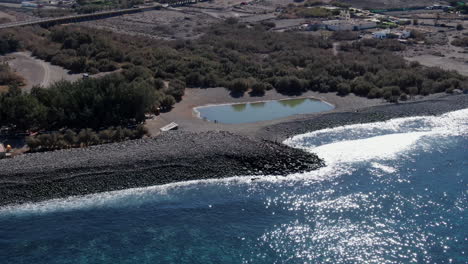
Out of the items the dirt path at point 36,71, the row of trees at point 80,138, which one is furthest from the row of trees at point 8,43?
the row of trees at point 80,138

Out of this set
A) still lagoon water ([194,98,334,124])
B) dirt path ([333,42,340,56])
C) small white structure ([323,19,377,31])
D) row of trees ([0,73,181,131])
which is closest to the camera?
row of trees ([0,73,181,131])

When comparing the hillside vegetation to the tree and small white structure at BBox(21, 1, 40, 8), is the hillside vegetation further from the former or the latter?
small white structure at BBox(21, 1, 40, 8)

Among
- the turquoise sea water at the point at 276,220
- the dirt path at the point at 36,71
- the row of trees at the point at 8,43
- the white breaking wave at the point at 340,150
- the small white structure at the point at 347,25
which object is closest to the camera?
the turquoise sea water at the point at 276,220

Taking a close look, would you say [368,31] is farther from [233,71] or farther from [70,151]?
[70,151]

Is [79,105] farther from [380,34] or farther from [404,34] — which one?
[404,34]

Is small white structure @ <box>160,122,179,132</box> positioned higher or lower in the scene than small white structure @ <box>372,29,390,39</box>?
lower

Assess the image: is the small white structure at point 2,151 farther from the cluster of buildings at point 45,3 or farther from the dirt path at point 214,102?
the cluster of buildings at point 45,3

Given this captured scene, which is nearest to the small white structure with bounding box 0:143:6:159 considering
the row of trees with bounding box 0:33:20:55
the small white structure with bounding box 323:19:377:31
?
the row of trees with bounding box 0:33:20:55
